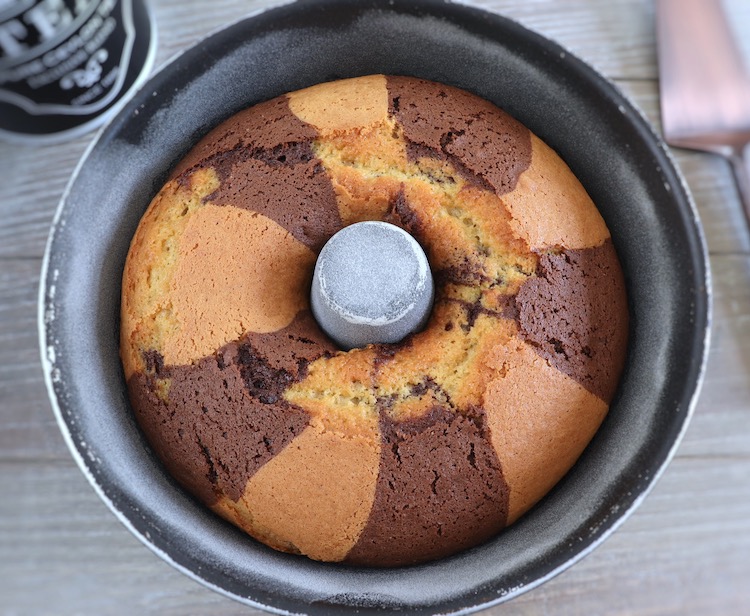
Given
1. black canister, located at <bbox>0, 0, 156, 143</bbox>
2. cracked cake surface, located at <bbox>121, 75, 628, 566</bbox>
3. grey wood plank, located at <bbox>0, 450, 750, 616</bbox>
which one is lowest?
grey wood plank, located at <bbox>0, 450, 750, 616</bbox>

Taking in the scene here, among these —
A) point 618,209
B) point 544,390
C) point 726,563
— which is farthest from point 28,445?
point 726,563

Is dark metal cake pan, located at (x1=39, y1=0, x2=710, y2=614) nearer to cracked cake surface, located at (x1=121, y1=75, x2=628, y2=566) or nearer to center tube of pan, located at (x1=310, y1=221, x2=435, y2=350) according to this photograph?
cracked cake surface, located at (x1=121, y1=75, x2=628, y2=566)

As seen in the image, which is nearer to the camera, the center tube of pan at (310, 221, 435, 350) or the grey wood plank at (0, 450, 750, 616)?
the center tube of pan at (310, 221, 435, 350)

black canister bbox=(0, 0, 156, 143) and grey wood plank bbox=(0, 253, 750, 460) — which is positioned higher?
black canister bbox=(0, 0, 156, 143)

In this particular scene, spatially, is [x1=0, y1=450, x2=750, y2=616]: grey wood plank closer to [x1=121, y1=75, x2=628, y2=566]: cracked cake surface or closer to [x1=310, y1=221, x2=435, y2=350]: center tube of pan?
[x1=121, y1=75, x2=628, y2=566]: cracked cake surface

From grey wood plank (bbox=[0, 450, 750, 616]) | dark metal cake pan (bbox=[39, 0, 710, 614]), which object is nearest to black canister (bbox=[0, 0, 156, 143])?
dark metal cake pan (bbox=[39, 0, 710, 614])

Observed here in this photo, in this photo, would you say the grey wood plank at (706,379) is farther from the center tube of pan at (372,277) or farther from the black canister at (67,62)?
the center tube of pan at (372,277)

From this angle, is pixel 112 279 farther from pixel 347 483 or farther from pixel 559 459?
pixel 559 459
